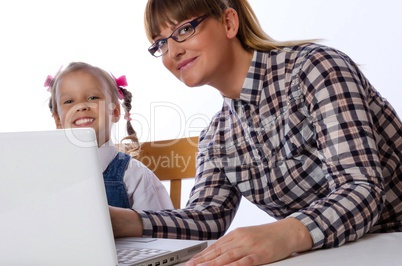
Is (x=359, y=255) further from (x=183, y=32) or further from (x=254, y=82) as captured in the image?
(x=183, y=32)

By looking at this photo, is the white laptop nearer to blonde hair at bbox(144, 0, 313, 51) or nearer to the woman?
the woman

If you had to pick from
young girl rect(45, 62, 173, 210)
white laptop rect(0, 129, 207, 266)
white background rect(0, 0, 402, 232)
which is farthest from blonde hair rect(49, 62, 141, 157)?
white laptop rect(0, 129, 207, 266)

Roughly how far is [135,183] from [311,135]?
2.67ft

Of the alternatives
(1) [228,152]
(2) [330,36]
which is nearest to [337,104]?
(1) [228,152]

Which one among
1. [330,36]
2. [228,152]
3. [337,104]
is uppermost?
[330,36]

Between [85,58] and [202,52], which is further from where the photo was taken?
[85,58]

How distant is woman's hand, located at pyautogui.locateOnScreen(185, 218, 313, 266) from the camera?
819mm

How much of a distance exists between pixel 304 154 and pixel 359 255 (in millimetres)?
432

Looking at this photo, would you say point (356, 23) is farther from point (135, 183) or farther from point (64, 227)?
point (64, 227)

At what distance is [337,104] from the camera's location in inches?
42.1

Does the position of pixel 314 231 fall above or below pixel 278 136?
below

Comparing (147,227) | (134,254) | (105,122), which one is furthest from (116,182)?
(134,254)

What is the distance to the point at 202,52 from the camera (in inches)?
52.3

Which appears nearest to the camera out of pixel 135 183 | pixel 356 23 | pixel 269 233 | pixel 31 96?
pixel 269 233
